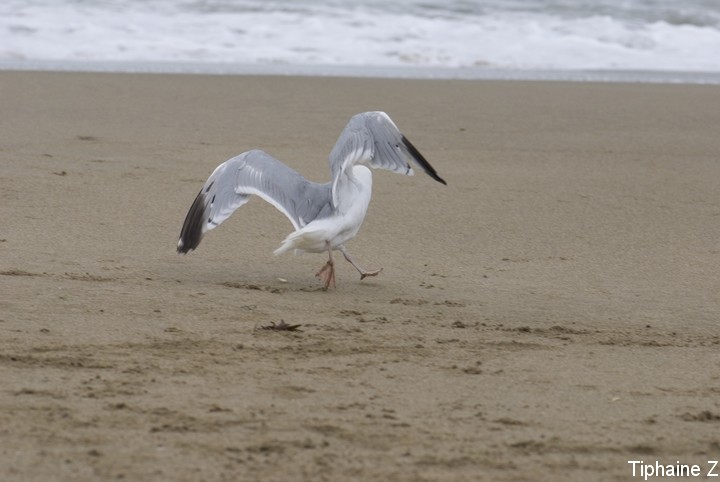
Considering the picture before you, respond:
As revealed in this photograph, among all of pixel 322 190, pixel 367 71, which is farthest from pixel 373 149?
pixel 367 71

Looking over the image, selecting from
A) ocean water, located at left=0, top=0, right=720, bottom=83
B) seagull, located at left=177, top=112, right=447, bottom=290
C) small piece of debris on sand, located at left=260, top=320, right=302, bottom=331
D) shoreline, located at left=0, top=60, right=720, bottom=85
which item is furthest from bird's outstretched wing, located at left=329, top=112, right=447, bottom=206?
ocean water, located at left=0, top=0, right=720, bottom=83

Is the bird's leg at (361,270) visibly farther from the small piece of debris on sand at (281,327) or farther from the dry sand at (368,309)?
the small piece of debris on sand at (281,327)

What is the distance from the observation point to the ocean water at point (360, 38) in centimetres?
1325

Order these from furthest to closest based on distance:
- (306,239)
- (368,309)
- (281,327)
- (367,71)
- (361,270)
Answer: (367,71) < (361,270) < (306,239) < (368,309) < (281,327)

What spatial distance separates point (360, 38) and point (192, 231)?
10.3m

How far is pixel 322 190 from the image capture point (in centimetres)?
525

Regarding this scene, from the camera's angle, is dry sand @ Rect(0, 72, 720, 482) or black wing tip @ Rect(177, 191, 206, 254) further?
black wing tip @ Rect(177, 191, 206, 254)

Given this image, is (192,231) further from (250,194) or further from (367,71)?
(367,71)

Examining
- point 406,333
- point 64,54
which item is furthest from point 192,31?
point 406,333

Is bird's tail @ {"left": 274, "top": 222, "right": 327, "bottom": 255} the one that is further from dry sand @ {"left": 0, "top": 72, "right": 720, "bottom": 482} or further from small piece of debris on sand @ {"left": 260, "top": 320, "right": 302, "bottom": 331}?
small piece of debris on sand @ {"left": 260, "top": 320, "right": 302, "bottom": 331}

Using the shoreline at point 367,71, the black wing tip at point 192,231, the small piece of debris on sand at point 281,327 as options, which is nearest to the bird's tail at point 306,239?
the black wing tip at point 192,231

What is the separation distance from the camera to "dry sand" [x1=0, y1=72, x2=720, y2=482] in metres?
3.01

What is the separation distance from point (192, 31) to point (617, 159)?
27.7 feet

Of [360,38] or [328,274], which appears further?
[360,38]
